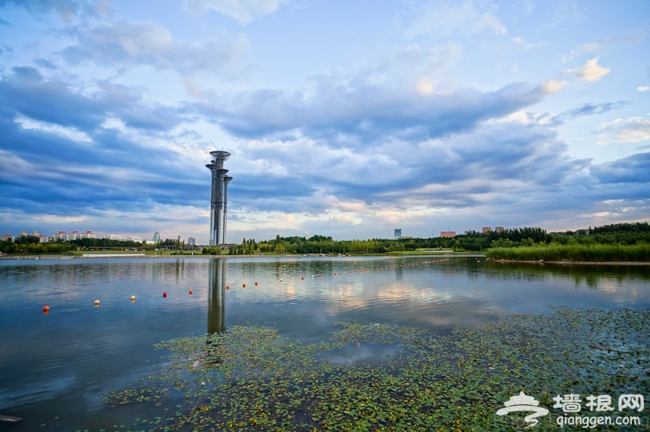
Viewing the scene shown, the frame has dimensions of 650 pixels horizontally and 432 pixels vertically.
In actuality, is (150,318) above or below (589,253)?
below

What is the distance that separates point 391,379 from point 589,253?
7609cm

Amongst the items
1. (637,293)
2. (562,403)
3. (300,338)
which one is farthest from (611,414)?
(637,293)

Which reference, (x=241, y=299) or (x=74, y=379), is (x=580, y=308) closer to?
(x=241, y=299)

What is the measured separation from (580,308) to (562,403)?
695 inches

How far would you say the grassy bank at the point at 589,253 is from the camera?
6162cm

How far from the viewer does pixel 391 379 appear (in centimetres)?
1104

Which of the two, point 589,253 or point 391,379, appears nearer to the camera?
point 391,379

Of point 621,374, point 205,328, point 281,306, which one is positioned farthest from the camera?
point 281,306

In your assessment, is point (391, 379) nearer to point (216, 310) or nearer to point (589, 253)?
point (216, 310)

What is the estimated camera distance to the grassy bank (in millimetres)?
61625

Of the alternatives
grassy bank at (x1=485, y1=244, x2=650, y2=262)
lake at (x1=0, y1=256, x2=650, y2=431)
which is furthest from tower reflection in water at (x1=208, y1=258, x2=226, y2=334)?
grassy bank at (x1=485, y1=244, x2=650, y2=262)

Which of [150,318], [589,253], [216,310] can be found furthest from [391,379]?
[589,253]

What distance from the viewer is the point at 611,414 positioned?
877cm

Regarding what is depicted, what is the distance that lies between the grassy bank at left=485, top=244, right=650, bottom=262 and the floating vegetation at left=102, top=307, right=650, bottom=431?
200 feet
